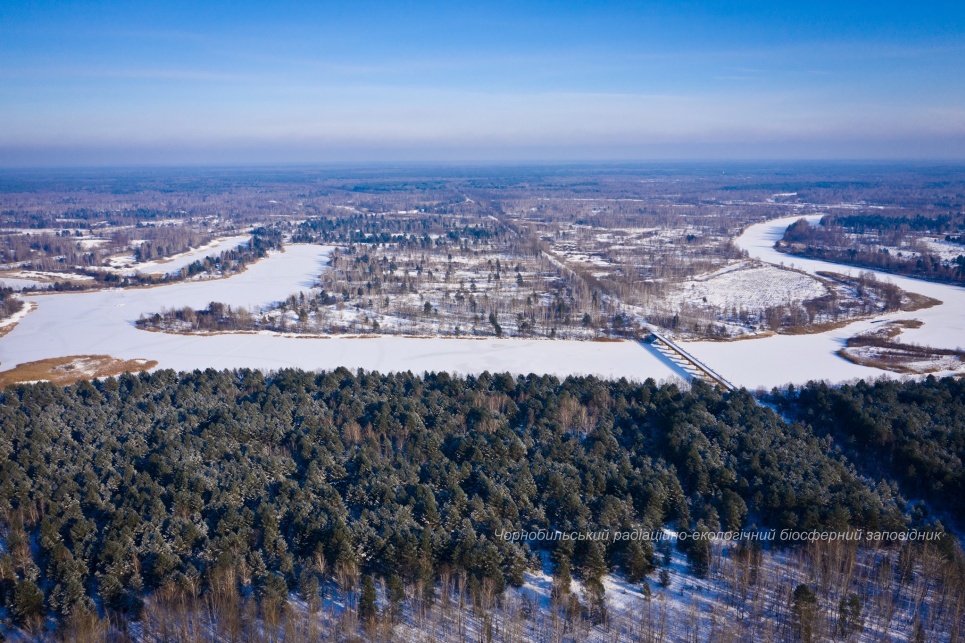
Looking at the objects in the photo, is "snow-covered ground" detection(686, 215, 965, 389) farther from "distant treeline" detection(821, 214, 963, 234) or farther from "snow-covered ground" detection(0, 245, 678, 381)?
"distant treeline" detection(821, 214, 963, 234)

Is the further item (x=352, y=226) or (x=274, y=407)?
(x=352, y=226)

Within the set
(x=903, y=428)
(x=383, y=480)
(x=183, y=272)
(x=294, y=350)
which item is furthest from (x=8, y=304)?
(x=903, y=428)

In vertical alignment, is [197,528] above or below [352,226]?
below

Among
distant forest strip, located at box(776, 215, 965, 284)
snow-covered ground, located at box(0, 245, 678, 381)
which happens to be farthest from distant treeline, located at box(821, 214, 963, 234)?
snow-covered ground, located at box(0, 245, 678, 381)

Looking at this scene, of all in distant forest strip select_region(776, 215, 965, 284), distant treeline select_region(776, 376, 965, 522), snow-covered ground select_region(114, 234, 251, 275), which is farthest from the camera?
snow-covered ground select_region(114, 234, 251, 275)

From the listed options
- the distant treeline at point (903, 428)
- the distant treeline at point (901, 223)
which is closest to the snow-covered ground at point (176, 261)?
the distant treeline at point (903, 428)

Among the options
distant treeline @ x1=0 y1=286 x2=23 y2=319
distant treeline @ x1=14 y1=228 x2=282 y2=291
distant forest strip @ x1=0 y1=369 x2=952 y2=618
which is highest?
distant treeline @ x1=14 y1=228 x2=282 y2=291

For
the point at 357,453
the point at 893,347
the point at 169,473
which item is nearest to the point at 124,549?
the point at 169,473

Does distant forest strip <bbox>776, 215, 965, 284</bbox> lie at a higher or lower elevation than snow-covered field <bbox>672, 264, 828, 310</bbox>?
higher

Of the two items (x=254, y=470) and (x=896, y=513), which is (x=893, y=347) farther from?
(x=254, y=470)
